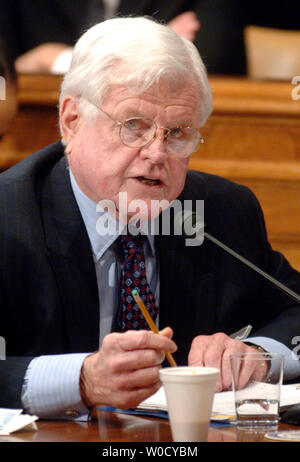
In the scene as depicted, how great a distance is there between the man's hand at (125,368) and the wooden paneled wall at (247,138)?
148 cm

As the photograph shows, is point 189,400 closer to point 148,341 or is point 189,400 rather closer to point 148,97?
point 148,341

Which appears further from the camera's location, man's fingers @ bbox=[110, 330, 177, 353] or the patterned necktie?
the patterned necktie

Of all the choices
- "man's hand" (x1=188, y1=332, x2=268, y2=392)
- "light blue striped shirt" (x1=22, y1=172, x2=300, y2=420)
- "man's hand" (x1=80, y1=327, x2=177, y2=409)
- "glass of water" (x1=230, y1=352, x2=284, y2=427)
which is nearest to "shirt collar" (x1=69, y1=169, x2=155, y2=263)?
"light blue striped shirt" (x1=22, y1=172, x2=300, y2=420)

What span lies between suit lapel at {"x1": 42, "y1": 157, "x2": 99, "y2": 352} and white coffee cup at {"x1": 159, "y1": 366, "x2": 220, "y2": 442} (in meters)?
0.54

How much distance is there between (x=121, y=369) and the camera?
44.6 inches

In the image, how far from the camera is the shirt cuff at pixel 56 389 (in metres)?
1.20

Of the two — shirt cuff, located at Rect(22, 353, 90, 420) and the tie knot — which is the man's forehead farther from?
shirt cuff, located at Rect(22, 353, 90, 420)

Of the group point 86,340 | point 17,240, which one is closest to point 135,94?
point 17,240

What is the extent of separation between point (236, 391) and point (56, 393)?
0.28m

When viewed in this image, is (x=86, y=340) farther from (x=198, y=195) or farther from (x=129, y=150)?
(x=198, y=195)

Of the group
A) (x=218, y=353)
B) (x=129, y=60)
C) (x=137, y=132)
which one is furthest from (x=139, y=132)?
(x=218, y=353)

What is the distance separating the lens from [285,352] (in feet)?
4.96

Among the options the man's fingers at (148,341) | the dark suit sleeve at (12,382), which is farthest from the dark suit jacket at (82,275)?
the man's fingers at (148,341)

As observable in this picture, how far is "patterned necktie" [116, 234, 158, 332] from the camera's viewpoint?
5.11ft
